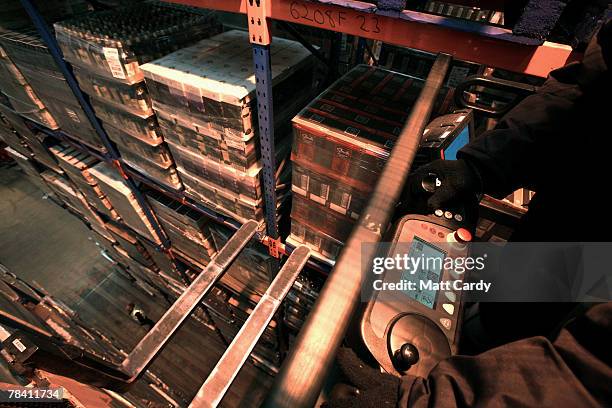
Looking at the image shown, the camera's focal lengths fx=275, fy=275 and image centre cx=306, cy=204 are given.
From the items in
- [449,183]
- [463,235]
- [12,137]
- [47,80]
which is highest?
[449,183]

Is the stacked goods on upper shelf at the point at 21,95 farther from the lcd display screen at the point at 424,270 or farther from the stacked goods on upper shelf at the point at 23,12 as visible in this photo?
the lcd display screen at the point at 424,270

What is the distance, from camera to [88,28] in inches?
87.4

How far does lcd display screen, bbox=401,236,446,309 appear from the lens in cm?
90

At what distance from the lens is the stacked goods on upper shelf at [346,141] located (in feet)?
5.59

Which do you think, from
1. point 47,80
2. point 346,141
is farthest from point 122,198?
point 346,141

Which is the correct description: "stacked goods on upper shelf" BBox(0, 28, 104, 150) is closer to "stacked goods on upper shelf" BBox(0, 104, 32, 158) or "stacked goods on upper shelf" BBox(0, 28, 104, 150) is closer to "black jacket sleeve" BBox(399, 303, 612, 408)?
"stacked goods on upper shelf" BBox(0, 104, 32, 158)

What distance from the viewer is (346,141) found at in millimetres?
1685

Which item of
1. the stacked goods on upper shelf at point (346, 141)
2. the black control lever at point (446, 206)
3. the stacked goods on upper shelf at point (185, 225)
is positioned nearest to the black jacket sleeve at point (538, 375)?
the black control lever at point (446, 206)

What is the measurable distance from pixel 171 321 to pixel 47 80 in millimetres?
3043

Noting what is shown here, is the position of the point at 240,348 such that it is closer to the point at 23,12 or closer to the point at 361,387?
the point at 361,387

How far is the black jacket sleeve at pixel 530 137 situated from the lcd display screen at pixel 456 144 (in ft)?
0.93

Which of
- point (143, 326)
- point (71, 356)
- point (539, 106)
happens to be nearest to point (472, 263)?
point (539, 106)

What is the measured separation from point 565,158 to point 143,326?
648 centimetres

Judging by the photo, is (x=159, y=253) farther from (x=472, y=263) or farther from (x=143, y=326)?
(x=472, y=263)
